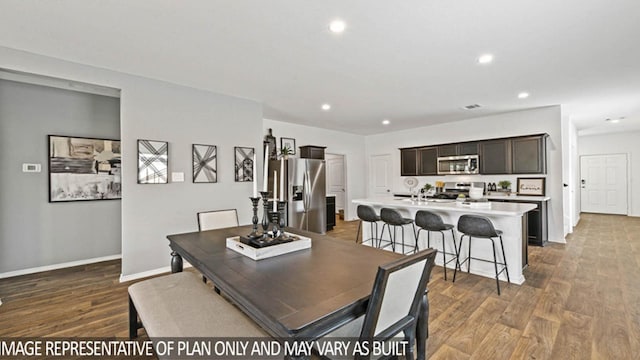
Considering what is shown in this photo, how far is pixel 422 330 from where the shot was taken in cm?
164

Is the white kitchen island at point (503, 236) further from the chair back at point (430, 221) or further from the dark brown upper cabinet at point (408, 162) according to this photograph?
the dark brown upper cabinet at point (408, 162)

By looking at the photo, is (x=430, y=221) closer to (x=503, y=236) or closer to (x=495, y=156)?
(x=503, y=236)

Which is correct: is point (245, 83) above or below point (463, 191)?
above

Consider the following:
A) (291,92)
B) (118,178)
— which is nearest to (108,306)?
(118,178)

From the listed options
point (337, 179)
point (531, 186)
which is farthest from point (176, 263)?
point (337, 179)

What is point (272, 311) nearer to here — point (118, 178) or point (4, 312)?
point (4, 312)

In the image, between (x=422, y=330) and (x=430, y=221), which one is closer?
(x=422, y=330)

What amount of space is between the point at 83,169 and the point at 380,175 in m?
6.53

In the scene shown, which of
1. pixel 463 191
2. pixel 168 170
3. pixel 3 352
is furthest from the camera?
pixel 463 191

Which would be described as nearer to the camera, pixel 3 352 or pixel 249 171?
pixel 3 352

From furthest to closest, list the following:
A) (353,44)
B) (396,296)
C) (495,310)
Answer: (353,44), (495,310), (396,296)

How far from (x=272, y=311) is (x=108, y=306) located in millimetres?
2569

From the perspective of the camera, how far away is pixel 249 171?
4379 mm

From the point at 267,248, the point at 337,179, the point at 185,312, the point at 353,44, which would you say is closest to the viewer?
the point at 185,312
